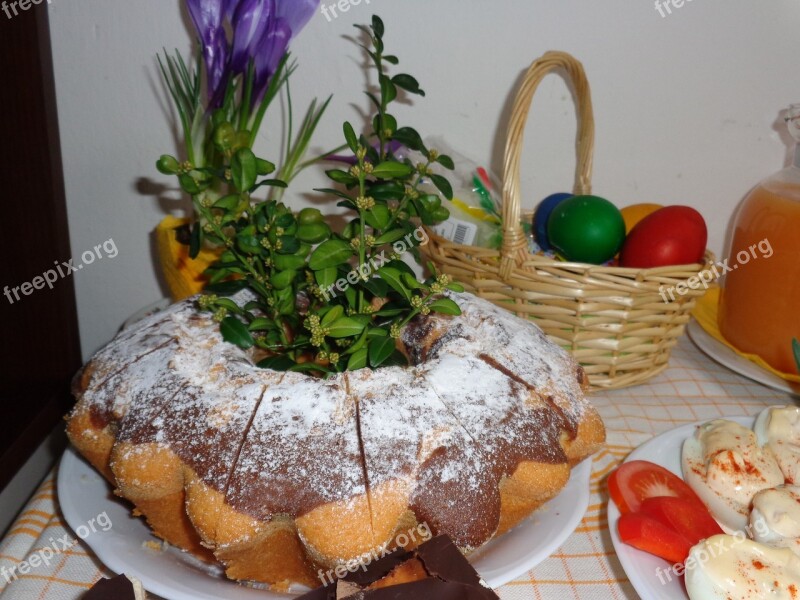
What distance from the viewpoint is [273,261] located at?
0.78 meters

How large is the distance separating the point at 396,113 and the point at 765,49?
725 mm

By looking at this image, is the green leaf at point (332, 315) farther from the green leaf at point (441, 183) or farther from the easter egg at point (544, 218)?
the easter egg at point (544, 218)

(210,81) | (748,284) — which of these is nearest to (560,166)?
(748,284)

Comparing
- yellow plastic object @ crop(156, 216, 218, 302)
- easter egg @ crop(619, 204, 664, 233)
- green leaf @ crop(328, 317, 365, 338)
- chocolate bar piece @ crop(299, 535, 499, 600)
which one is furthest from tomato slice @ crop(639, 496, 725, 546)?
yellow plastic object @ crop(156, 216, 218, 302)

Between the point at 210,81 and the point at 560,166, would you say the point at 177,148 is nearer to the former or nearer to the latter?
the point at 210,81

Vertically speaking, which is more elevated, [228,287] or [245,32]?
[245,32]

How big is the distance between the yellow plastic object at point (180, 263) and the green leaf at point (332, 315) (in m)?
0.48

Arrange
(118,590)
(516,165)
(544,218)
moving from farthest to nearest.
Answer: (544,218) → (516,165) → (118,590)

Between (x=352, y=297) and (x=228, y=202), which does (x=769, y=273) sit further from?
(x=228, y=202)

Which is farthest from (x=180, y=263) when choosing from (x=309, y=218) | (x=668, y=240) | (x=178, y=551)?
(x=668, y=240)

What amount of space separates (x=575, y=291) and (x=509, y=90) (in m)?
0.50

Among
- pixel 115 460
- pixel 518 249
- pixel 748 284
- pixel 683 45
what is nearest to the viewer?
pixel 115 460

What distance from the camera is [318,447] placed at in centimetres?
66

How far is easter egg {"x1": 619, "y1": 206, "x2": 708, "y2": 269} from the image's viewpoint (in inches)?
43.2
